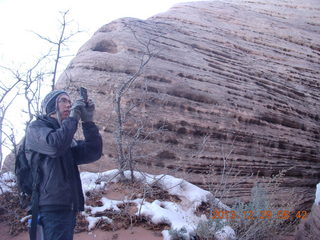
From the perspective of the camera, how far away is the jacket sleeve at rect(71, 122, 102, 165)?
2664mm

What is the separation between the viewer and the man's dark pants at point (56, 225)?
2297 mm

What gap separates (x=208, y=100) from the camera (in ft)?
23.4

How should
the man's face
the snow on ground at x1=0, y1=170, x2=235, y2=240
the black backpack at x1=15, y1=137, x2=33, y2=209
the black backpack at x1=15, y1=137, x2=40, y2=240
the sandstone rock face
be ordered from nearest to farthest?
the black backpack at x1=15, y1=137, x2=40, y2=240, the black backpack at x1=15, y1=137, x2=33, y2=209, the man's face, the snow on ground at x1=0, y1=170, x2=235, y2=240, the sandstone rock face

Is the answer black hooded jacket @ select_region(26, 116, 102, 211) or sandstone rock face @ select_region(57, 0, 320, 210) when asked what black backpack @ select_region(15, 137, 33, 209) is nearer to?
black hooded jacket @ select_region(26, 116, 102, 211)

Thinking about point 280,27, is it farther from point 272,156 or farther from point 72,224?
point 72,224

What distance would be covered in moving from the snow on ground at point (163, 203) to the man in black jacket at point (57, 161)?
6.55 ft

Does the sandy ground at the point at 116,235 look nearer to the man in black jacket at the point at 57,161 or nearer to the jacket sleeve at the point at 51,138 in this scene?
the man in black jacket at the point at 57,161

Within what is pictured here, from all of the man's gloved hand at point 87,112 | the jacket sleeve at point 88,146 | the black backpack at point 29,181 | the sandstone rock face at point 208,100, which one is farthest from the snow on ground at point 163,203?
the man's gloved hand at point 87,112

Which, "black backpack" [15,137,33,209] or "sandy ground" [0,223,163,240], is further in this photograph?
"sandy ground" [0,223,163,240]

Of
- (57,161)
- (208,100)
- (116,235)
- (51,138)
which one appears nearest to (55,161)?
(57,161)

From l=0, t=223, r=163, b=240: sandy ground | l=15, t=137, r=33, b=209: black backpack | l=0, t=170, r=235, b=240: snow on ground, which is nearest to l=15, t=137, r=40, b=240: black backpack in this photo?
l=15, t=137, r=33, b=209: black backpack

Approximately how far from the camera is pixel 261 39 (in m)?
10.6

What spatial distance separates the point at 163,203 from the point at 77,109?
2.98m

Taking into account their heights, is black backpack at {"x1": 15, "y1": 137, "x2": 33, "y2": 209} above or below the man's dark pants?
above
